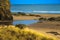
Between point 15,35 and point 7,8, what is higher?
point 15,35

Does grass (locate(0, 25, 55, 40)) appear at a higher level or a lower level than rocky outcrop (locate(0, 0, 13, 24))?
higher

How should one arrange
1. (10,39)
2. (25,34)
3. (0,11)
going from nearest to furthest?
1. (10,39)
2. (25,34)
3. (0,11)

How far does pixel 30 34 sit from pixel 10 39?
6.08ft

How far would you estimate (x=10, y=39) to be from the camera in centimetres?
1830

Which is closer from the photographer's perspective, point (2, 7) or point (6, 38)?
point (6, 38)

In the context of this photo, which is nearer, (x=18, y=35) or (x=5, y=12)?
(x=18, y=35)

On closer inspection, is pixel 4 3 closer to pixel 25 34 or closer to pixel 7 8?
pixel 7 8

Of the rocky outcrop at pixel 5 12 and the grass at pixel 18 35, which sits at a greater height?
the grass at pixel 18 35

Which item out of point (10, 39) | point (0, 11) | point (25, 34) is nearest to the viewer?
point (10, 39)

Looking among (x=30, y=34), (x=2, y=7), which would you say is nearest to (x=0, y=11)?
(x=2, y=7)

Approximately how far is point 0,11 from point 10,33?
27.1 meters

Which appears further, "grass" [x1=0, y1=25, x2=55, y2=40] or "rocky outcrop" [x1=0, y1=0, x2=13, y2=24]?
"rocky outcrop" [x1=0, y1=0, x2=13, y2=24]

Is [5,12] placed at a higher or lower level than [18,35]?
lower

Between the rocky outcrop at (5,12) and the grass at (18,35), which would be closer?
the grass at (18,35)
